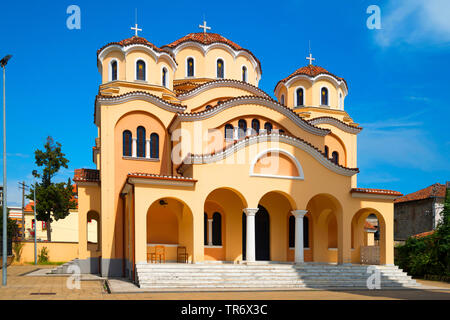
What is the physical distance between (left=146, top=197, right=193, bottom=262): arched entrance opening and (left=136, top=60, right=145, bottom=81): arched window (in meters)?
7.10

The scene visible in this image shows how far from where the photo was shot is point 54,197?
3762 cm

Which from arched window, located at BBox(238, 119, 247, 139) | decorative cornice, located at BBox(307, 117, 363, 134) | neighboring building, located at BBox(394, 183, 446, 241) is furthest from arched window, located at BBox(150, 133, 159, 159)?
neighboring building, located at BBox(394, 183, 446, 241)

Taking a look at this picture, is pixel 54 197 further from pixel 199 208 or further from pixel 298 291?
pixel 298 291

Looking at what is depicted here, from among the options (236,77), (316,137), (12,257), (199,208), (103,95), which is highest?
(236,77)

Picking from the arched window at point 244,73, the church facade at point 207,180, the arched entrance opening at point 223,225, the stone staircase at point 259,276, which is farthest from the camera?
the arched window at point 244,73

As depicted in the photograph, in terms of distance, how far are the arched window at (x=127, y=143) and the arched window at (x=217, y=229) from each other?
17.6ft

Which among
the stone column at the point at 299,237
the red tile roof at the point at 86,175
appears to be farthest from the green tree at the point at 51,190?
the stone column at the point at 299,237

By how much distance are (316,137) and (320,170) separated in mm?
4021

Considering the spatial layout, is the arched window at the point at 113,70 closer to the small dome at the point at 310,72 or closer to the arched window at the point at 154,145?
the arched window at the point at 154,145

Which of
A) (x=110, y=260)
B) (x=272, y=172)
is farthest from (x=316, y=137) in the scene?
(x=110, y=260)

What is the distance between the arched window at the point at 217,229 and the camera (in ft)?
77.3

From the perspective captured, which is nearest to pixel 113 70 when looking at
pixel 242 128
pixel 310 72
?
pixel 242 128

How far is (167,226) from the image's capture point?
23359 mm

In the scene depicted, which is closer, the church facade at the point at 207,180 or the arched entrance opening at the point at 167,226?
the church facade at the point at 207,180
